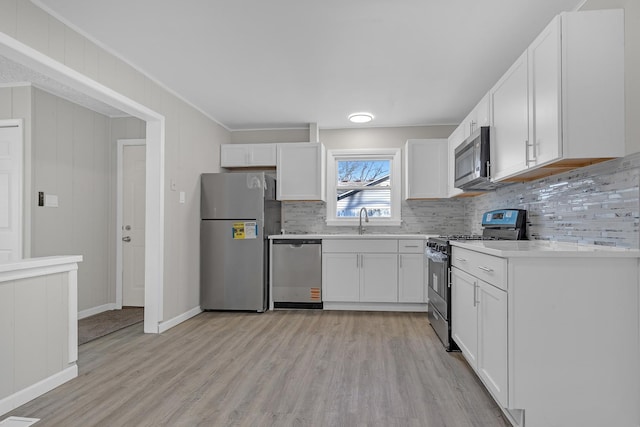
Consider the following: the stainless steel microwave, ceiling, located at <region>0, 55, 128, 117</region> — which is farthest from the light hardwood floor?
ceiling, located at <region>0, 55, 128, 117</region>

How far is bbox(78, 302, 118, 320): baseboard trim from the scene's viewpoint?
4258 mm

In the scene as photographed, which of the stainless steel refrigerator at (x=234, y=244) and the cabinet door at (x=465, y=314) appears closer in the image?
the cabinet door at (x=465, y=314)

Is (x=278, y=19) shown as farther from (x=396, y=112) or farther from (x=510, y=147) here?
(x=396, y=112)

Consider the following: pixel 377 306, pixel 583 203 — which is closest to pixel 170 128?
pixel 377 306

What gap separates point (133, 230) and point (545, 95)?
454 cm

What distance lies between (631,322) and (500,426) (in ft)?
2.65

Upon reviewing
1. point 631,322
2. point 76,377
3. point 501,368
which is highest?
point 631,322

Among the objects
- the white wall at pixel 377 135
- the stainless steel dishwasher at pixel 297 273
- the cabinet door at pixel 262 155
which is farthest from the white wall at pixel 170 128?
the white wall at pixel 377 135

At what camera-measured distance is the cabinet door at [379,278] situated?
4.48m

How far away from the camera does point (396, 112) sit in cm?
454

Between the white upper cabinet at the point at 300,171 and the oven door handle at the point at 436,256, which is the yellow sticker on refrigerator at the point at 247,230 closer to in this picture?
the white upper cabinet at the point at 300,171

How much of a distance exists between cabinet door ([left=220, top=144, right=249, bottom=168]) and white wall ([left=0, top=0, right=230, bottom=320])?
0.38ft

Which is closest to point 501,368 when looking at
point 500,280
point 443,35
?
point 500,280

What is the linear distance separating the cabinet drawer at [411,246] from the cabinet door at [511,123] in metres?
1.74
